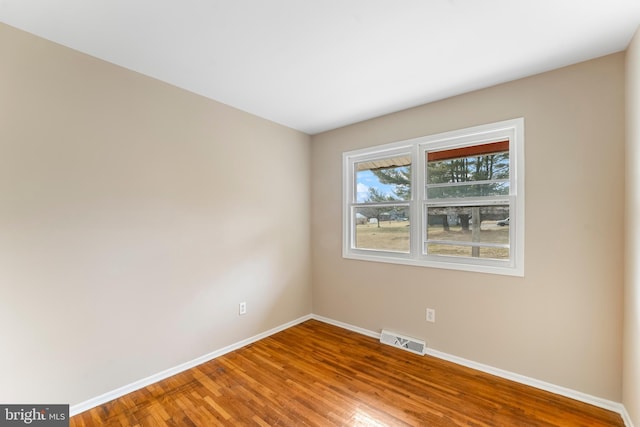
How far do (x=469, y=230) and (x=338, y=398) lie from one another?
1.82 metres

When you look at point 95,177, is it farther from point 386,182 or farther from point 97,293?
point 386,182

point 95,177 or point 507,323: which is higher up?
point 95,177

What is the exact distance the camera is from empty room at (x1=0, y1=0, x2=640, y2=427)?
5.42 ft

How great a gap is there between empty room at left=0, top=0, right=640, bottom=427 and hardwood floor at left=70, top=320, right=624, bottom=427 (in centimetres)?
2

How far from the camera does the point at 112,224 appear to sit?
202cm

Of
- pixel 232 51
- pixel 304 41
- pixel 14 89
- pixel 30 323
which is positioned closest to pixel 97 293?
pixel 30 323

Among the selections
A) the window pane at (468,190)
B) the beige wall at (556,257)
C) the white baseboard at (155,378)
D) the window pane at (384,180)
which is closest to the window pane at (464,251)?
the beige wall at (556,257)

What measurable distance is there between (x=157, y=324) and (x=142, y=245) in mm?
661

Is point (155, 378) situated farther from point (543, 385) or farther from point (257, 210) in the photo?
point (543, 385)

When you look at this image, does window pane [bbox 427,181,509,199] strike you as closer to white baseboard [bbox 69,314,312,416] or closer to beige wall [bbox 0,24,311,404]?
beige wall [bbox 0,24,311,404]

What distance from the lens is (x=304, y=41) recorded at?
1.78 metres

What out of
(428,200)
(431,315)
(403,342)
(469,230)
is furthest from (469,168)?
(403,342)

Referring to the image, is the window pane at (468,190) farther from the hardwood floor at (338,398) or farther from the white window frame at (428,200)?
the hardwood floor at (338,398)

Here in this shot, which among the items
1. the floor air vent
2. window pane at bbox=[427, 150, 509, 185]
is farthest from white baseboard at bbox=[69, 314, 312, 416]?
window pane at bbox=[427, 150, 509, 185]
